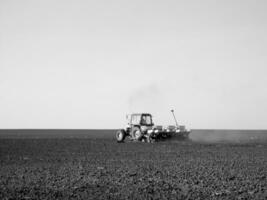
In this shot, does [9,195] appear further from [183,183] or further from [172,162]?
[172,162]

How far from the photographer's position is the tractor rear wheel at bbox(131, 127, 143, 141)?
33.5m

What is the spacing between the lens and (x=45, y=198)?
414 inches

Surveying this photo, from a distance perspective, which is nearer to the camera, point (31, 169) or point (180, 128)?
point (31, 169)

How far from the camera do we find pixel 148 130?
109 ft

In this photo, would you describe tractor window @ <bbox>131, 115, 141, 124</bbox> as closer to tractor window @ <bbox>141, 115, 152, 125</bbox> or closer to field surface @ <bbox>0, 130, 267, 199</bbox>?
tractor window @ <bbox>141, 115, 152, 125</bbox>

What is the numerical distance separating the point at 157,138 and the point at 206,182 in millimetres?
20573

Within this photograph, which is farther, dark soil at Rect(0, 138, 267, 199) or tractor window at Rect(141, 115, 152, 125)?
tractor window at Rect(141, 115, 152, 125)

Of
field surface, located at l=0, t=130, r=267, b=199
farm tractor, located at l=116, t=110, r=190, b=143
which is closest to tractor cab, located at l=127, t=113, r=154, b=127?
farm tractor, located at l=116, t=110, r=190, b=143

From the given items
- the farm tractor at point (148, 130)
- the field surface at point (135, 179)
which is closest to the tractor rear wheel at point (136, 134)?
the farm tractor at point (148, 130)

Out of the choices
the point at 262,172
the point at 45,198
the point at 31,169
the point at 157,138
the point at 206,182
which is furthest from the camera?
the point at 157,138

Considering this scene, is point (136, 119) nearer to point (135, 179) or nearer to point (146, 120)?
point (146, 120)

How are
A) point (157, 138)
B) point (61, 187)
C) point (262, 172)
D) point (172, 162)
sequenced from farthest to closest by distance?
point (157, 138)
point (172, 162)
point (262, 172)
point (61, 187)

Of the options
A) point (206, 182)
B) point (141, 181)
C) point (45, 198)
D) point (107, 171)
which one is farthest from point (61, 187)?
point (206, 182)

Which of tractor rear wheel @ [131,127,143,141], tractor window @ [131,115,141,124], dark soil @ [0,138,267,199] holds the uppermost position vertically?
tractor window @ [131,115,141,124]
